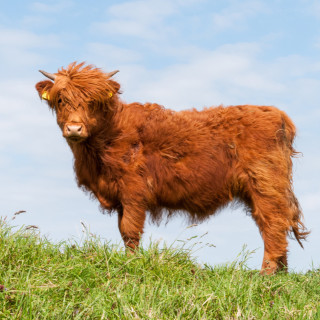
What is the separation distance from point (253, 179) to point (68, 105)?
109 inches

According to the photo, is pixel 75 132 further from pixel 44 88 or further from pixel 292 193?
pixel 292 193

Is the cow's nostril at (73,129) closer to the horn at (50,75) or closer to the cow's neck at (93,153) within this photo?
the cow's neck at (93,153)

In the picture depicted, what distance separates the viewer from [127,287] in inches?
209

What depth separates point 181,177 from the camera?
24.4ft

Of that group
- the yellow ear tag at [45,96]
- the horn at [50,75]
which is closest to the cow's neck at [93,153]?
the yellow ear tag at [45,96]

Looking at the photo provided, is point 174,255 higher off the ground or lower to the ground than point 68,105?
lower

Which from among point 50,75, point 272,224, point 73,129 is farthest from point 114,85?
point 272,224

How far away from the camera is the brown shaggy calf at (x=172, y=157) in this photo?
23.3 feet

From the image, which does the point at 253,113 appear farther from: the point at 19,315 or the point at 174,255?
the point at 19,315

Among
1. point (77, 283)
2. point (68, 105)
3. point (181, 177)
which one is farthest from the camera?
point (181, 177)

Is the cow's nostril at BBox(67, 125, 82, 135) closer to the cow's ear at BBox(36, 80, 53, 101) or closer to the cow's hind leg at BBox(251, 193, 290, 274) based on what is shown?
the cow's ear at BBox(36, 80, 53, 101)

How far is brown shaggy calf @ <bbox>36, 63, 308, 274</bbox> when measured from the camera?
23.3 ft

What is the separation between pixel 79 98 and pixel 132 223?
1.75 m

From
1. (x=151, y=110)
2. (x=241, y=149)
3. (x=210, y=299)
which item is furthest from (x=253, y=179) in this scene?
(x=210, y=299)
